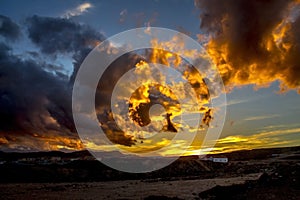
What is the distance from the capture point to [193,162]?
103812mm

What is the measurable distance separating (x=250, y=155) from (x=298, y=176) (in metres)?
148

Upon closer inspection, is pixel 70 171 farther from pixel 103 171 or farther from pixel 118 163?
pixel 118 163

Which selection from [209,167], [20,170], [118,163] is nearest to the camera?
[20,170]

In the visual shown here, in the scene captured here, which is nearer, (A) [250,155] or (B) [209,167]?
(B) [209,167]

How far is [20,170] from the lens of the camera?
81688 mm

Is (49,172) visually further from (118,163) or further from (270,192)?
(270,192)

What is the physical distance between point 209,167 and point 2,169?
62.4 metres

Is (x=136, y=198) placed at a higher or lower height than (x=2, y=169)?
lower

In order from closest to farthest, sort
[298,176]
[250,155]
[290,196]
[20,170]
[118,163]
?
[290,196] → [298,176] → [20,170] → [118,163] → [250,155]

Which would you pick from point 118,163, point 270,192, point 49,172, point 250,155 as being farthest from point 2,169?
point 250,155

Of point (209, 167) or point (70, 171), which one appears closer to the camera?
point (70, 171)

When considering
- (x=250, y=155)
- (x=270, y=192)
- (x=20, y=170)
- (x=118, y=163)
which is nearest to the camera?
(x=270, y=192)

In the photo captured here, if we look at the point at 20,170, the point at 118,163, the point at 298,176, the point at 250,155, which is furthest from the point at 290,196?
the point at 250,155

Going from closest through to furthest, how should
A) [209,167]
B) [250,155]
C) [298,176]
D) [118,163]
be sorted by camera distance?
[298,176] → [209,167] → [118,163] → [250,155]
